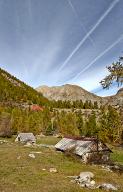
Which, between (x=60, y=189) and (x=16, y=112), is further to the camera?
(x=16, y=112)

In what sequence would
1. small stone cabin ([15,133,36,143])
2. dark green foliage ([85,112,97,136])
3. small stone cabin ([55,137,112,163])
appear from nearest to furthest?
small stone cabin ([55,137,112,163]), small stone cabin ([15,133,36,143]), dark green foliage ([85,112,97,136])

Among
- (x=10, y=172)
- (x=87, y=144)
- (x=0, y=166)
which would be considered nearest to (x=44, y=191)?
(x=10, y=172)

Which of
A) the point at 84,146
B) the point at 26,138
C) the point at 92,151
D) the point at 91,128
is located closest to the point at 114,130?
the point at 92,151

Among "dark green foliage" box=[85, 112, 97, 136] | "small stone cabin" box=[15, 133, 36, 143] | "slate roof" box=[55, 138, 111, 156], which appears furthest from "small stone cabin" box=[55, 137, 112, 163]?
"dark green foliage" box=[85, 112, 97, 136]

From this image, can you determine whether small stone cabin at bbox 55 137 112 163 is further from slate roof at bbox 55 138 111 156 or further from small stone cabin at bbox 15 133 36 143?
small stone cabin at bbox 15 133 36 143

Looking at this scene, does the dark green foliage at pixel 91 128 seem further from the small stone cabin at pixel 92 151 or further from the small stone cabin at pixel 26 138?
the small stone cabin at pixel 92 151

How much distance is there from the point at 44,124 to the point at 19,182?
4775 inches

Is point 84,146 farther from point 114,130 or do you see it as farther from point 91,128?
point 91,128

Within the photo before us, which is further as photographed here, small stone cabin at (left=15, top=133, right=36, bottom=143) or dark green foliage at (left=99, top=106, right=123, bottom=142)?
small stone cabin at (left=15, top=133, right=36, bottom=143)

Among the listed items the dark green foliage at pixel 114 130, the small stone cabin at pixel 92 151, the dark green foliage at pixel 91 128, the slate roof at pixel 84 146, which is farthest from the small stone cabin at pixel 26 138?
the dark green foliage at pixel 114 130

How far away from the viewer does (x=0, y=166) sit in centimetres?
4738

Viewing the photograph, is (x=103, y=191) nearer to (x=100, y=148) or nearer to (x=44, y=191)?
(x=44, y=191)

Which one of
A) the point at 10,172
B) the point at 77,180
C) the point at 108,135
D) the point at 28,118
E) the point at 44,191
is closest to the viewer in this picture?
the point at 44,191

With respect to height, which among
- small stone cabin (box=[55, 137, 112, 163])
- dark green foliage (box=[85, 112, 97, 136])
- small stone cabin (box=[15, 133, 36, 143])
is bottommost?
small stone cabin (box=[55, 137, 112, 163])
